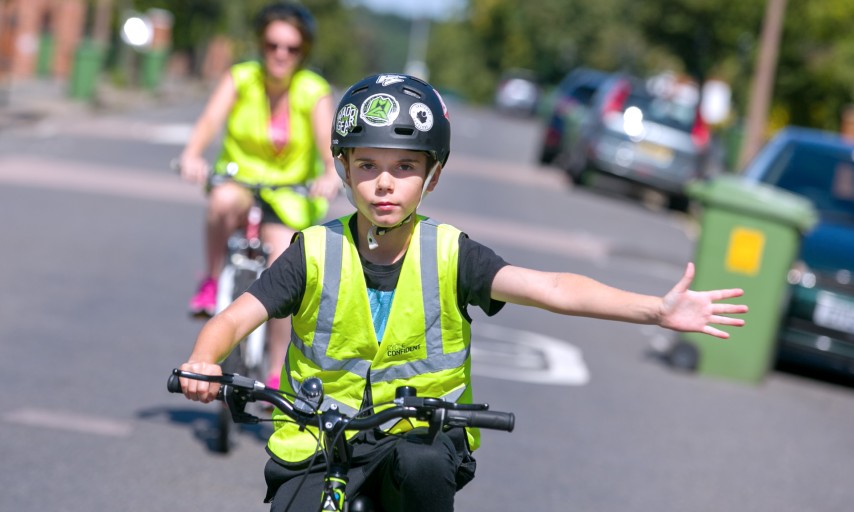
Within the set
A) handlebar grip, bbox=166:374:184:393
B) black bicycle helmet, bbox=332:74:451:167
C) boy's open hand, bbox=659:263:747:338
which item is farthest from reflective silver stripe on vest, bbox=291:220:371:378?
boy's open hand, bbox=659:263:747:338

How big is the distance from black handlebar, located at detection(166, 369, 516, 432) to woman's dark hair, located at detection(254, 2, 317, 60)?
3901 mm

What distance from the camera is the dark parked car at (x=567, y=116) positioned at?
28141 millimetres

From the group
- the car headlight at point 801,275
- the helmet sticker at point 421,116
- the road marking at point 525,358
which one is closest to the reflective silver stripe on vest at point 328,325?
the helmet sticker at point 421,116

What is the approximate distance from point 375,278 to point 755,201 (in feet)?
24.6

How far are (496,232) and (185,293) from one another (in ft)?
23.4

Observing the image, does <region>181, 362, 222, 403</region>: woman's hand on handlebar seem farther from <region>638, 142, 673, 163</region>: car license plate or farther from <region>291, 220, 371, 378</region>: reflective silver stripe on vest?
<region>638, 142, 673, 163</region>: car license plate

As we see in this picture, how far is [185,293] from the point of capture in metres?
11.4

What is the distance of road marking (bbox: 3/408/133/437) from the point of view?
7234 mm

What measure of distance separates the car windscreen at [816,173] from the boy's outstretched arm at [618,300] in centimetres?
870

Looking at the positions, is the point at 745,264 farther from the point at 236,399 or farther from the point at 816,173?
the point at 236,399

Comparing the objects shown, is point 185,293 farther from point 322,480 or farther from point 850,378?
point 322,480

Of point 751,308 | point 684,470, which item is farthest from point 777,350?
point 684,470

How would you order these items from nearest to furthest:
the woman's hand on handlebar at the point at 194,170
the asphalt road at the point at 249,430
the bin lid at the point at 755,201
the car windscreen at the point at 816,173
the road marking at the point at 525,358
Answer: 1. the asphalt road at the point at 249,430
2. the woman's hand on handlebar at the point at 194,170
3. the road marking at the point at 525,358
4. the bin lid at the point at 755,201
5. the car windscreen at the point at 816,173

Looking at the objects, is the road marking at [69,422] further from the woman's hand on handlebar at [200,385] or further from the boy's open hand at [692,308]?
the boy's open hand at [692,308]
